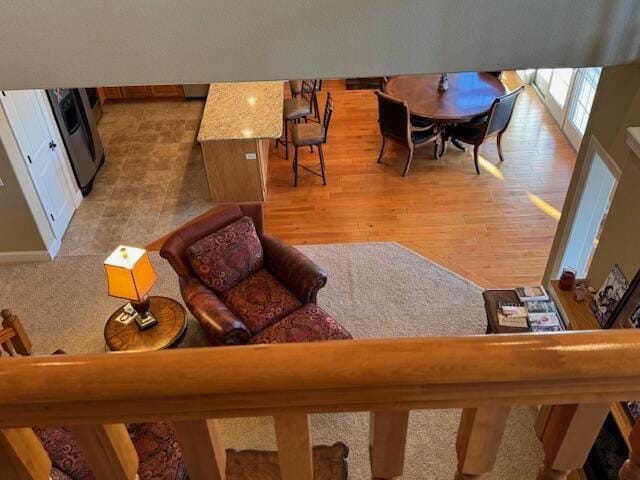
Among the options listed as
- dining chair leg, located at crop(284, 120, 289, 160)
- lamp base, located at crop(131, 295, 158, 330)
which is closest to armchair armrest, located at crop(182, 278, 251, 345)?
lamp base, located at crop(131, 295, 158, 330)

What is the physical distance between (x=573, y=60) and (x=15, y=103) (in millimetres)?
4774

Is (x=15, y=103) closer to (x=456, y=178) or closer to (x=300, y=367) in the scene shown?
(x=456, y=178)

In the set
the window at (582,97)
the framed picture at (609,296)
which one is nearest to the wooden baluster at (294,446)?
the framed picture at (609,296)

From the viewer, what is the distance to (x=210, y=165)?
6.17 metres

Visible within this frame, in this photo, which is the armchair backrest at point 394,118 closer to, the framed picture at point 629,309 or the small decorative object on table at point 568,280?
the small decorative object on table at point 568,280

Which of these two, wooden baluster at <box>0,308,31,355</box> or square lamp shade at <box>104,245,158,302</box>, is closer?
square lamp shade at <box>104,245,158,302</box>

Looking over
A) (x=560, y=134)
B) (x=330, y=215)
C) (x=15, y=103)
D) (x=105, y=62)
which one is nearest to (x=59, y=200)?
(x=15, y=103)

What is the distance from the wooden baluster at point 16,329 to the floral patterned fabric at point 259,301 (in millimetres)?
1554

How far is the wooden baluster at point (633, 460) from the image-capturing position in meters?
0.80

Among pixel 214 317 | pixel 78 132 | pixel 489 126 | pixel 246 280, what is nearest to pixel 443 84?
pixel 489 126

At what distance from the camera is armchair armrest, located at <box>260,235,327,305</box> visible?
14.4 ft

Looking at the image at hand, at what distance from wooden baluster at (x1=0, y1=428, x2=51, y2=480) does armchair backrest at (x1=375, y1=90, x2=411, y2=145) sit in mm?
6085

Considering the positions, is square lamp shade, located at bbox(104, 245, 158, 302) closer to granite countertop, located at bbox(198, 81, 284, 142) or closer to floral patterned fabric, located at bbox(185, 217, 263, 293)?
floral patterned fabric, located at bbox(185, 217, 263, 293)

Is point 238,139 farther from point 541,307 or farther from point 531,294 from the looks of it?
point 541,307
